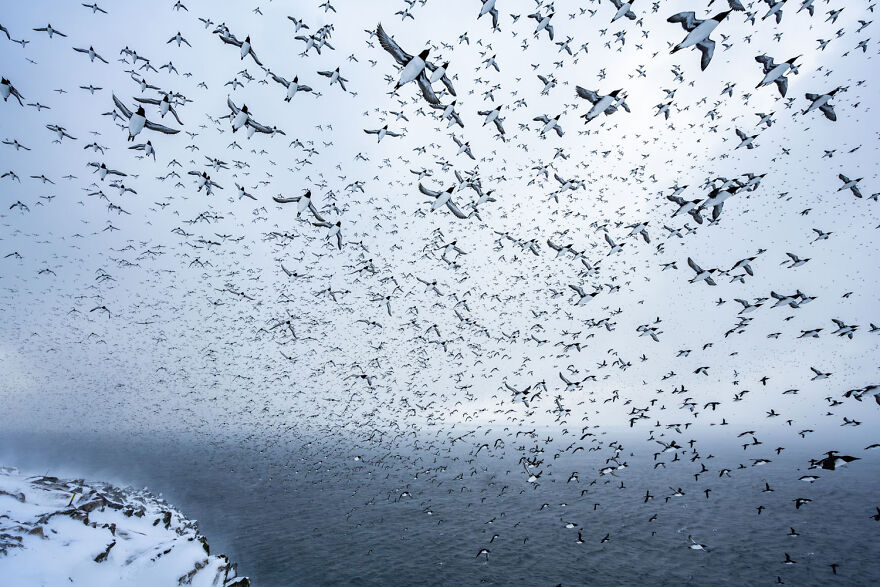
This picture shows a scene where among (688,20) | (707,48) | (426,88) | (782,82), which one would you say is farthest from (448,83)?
(782,82)

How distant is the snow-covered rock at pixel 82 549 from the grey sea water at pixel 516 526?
15525 mm

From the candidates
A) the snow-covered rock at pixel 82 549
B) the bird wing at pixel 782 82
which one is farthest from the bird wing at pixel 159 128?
the bird wing at pixel 782 82

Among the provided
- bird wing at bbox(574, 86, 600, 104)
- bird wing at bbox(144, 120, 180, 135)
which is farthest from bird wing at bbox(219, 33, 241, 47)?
bird wing at bbox(574, 86, 600, 104)

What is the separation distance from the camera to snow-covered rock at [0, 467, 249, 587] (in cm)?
1280

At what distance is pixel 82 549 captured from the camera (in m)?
14.6

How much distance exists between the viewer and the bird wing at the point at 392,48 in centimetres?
858

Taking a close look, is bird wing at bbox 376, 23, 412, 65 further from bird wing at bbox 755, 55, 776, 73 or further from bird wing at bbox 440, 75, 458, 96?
bird wing at bbox 755, 55, 776, 73

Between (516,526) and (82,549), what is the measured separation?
1756 inches

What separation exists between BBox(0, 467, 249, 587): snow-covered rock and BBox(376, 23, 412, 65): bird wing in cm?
1999

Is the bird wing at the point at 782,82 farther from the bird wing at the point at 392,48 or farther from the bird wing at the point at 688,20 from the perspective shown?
the bird wing at the point at 392,48

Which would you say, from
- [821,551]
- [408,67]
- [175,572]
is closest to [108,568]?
[175,572]

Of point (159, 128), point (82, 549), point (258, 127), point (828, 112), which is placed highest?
point (828, 112)

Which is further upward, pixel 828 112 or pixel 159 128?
pixel 828 112

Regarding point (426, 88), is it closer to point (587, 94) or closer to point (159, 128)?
point (587, 94)
